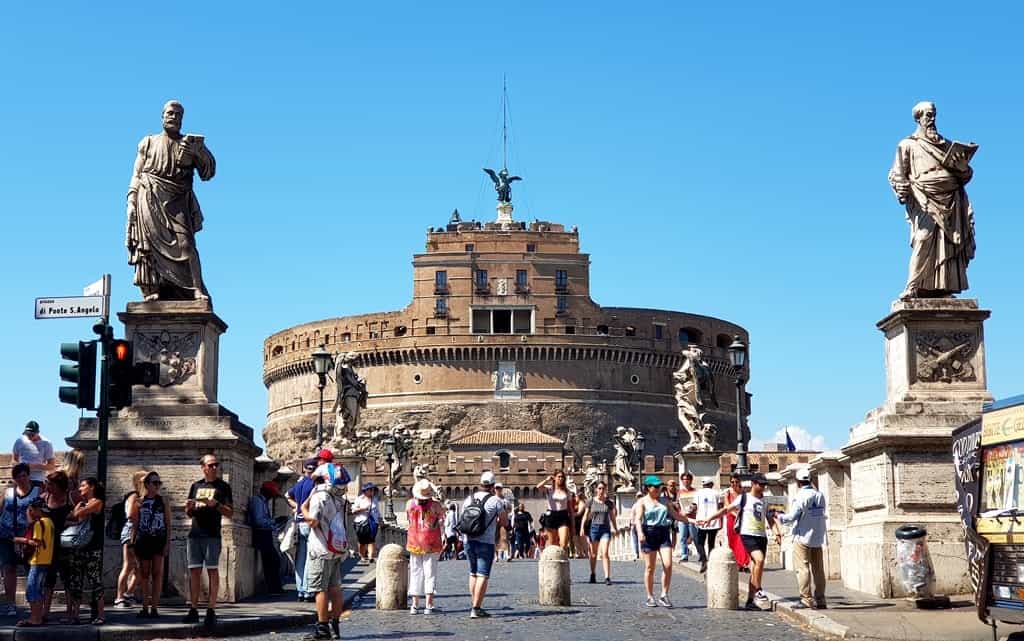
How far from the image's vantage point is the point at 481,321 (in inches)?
3647

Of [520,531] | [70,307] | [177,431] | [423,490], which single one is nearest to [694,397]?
[520,531]

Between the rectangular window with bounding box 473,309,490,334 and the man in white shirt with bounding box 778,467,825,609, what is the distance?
78.8m

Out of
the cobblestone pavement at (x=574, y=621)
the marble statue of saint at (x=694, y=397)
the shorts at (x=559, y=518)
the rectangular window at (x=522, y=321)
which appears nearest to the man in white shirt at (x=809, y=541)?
the cobblestone pavement at (x=574, y=621)

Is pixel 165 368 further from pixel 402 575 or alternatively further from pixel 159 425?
pixel 402 575

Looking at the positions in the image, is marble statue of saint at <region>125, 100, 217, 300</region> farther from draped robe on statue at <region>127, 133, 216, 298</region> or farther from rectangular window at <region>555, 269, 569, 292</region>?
rectangular window at <region>555, 269, 569, 292</region>

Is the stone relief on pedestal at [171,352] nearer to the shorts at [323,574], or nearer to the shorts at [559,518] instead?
the shorts at [323,574]

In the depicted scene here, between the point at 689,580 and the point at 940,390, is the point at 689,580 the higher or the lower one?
the lower one

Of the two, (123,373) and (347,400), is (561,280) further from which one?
(123,373)

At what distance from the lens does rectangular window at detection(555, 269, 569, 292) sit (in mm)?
92688

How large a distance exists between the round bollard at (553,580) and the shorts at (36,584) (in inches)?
194

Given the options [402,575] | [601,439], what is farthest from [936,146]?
[601,439]

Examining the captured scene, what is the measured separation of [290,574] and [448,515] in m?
15.1

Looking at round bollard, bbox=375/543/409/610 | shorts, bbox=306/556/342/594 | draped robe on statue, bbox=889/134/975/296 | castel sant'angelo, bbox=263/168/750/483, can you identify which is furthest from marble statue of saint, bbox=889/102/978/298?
castel sant'angelo, bbox=263/168/750/483

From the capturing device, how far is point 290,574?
55.6 ft
